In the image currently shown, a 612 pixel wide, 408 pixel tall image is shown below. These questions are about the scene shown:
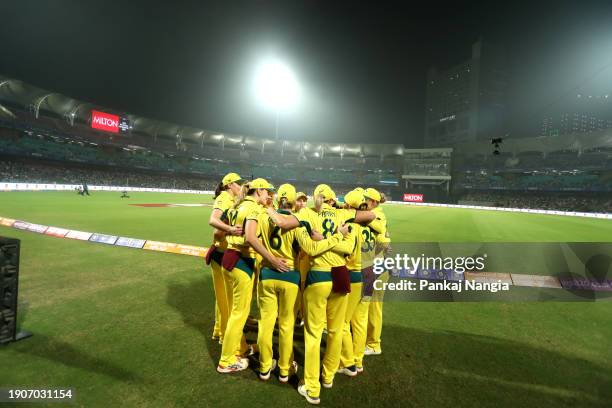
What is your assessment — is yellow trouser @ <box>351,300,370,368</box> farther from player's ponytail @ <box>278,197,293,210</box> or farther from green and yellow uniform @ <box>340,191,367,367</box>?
player's ponytail @ <box>278,197,293,210</box>

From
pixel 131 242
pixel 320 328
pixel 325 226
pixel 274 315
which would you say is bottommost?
pixel 131 242

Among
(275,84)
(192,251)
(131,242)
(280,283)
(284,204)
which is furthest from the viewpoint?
(275,84)

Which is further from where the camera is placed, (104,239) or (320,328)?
(104,239)

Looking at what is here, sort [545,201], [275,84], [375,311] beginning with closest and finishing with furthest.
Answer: [375,311], [275,84], [545,201]

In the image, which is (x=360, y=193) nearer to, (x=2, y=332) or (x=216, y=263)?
(x=216, y=263)

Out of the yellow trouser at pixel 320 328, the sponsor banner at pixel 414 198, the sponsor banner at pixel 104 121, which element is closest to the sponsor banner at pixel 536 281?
the yellow trouser at pixel 320 328

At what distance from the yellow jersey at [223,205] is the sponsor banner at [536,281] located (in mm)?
7536

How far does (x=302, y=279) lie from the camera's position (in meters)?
4.20

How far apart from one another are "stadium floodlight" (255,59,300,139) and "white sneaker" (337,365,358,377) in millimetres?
47319

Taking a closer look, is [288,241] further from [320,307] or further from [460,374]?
[460,374]

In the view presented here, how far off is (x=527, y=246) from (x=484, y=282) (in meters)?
6.72

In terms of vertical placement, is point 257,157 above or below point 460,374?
above

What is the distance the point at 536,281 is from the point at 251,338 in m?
7.61

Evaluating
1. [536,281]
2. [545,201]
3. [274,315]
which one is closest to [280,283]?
[274,315]
